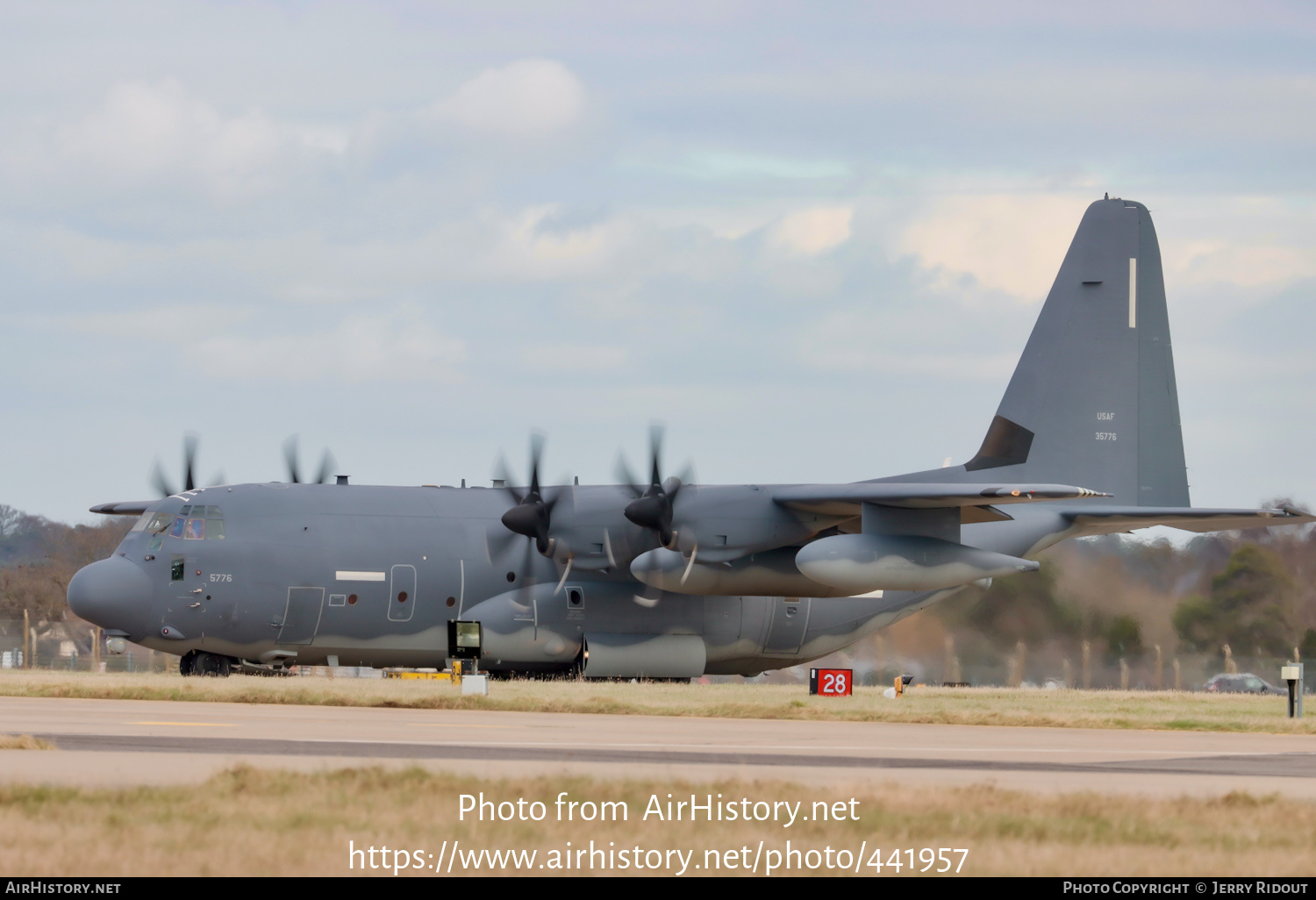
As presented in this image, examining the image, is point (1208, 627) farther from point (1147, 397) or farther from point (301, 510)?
point (301, 510)

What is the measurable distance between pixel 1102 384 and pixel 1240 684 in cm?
772

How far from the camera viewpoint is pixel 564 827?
29.5ft

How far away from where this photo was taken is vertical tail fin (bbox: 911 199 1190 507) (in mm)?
30422

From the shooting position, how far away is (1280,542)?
33.0 meters

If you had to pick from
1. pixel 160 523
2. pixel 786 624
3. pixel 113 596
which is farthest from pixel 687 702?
pixel 160 523

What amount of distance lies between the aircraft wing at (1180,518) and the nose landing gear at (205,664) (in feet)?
51.2

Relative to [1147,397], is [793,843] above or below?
below

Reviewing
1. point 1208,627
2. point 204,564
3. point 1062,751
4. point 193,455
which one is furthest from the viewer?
point 1208,627

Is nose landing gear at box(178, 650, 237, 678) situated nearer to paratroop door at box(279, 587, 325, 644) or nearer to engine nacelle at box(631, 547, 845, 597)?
paratroop door at box(279, 587, 325, 644)

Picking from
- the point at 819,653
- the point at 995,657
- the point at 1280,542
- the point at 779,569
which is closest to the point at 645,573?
the point at 779,569

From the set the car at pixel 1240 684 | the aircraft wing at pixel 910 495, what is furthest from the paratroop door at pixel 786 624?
the car at pixel 1240 684

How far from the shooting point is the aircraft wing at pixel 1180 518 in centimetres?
2583

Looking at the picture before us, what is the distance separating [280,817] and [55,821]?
1.26m

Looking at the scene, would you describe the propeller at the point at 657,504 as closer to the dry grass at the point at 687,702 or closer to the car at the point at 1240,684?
the dry grass at the point at 687,702
